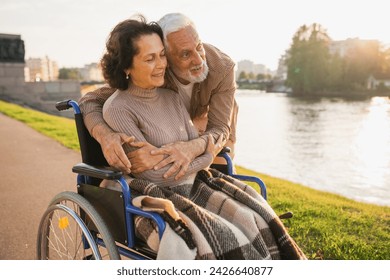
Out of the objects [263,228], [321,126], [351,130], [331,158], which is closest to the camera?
[263,228]

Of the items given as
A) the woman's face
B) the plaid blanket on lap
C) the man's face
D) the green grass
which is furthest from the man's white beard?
the green grass

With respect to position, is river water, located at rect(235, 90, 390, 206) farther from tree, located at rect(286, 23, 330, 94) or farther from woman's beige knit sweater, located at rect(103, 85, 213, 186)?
tree, located at rect(286, 23, 330, 94)

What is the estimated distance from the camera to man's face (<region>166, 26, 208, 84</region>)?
6.86ft

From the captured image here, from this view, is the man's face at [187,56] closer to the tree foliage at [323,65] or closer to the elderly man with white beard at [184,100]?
the elderly man with white beard at [184,100]

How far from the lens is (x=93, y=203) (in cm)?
200

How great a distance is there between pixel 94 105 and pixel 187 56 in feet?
1.57

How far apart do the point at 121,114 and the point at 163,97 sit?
0.24 meters

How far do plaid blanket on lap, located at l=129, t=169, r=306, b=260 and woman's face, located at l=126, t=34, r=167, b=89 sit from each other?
431mm

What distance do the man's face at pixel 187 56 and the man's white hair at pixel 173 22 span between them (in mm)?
16

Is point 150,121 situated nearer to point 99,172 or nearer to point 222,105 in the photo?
point 99,172

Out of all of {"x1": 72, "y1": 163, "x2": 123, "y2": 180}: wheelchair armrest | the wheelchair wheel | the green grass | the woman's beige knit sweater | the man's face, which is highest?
the man's face
